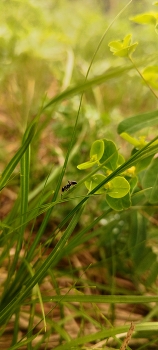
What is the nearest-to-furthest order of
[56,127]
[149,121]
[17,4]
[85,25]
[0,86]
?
[149,121]
[56,127]
[0,86]
[17,4]
[85,25]

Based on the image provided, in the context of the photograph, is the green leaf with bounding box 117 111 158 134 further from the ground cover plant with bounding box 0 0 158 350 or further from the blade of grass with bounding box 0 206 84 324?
the blade of grass with bounding box 0 206 84 324

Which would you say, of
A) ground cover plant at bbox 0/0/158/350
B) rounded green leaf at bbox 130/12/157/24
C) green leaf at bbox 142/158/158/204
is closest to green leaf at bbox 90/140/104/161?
ground cover plant at bbox 0/0/158/350

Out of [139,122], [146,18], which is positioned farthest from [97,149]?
[146,18]

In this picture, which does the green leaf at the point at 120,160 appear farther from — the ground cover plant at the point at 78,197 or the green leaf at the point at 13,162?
the green leaf at the point at 13,162

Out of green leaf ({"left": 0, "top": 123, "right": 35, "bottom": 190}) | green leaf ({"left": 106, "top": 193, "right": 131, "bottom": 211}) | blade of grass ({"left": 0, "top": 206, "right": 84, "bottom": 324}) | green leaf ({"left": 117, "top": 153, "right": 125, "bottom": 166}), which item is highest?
green leaf ({"left": 0, "top": 123, "right": 35, "bottom": 190})

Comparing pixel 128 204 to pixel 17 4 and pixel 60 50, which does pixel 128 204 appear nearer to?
pixel 60 50

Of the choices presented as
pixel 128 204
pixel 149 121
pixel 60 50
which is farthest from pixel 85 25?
pixel 128 204

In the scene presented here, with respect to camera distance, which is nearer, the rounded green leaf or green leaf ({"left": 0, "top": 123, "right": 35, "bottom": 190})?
green leaf ({"left": 0, "top": 123, "right": 35, "bottom": 190})

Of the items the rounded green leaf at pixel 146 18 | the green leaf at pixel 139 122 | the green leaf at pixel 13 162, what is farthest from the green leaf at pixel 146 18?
the green leaf at pixel 13 162
